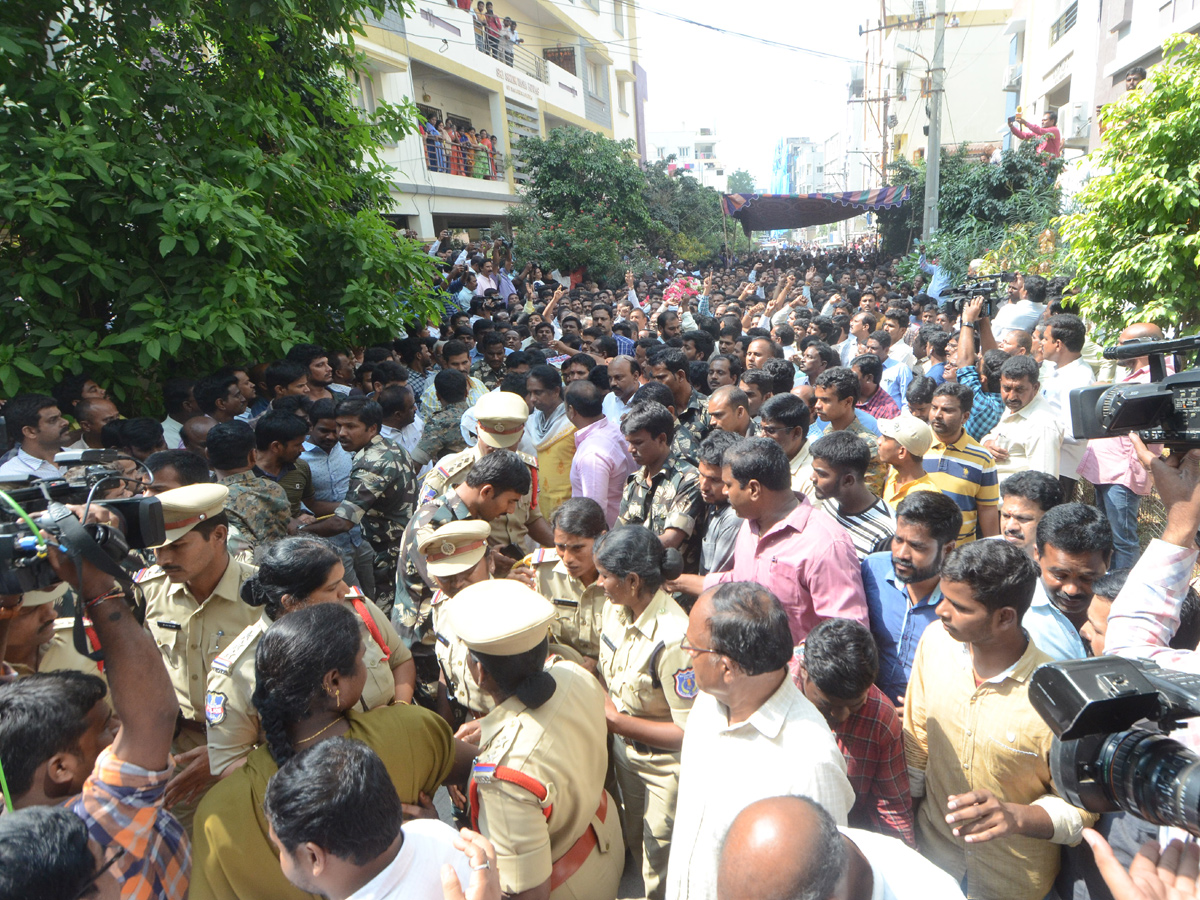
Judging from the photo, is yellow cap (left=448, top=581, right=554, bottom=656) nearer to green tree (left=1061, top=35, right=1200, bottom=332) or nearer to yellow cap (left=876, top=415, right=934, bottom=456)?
yellow cap (left=876, top=415, right=934, bottom=456)

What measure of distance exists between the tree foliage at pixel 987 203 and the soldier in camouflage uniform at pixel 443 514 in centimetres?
1333

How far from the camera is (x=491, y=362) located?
741 cm

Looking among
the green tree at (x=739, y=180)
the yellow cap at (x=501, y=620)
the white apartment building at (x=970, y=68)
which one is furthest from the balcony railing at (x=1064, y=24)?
the green tree at (x=739, y=180)

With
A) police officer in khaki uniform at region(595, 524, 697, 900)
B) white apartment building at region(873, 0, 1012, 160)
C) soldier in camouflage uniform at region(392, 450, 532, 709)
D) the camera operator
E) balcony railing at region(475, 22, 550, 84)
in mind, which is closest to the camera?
the camera operator

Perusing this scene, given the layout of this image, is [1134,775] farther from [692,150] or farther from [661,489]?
[692,150]

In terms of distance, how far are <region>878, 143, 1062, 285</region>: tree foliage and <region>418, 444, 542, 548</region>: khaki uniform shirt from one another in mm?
12984

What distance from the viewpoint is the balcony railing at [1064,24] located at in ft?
58.4

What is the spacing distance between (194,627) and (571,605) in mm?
1310

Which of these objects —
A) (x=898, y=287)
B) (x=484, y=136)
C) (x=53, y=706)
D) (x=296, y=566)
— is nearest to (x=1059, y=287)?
(x=898, y=287)

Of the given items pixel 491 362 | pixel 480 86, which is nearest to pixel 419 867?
pixel 491 362

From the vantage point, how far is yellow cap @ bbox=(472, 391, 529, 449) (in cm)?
360

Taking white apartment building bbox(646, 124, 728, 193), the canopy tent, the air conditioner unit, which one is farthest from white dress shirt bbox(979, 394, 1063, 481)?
white apartment building bbox(646, 124, 728, 193)

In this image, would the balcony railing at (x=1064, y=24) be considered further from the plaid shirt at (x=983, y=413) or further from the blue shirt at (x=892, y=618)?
the blue shirt at (x=892, y=618)

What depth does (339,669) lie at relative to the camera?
1902 mm
